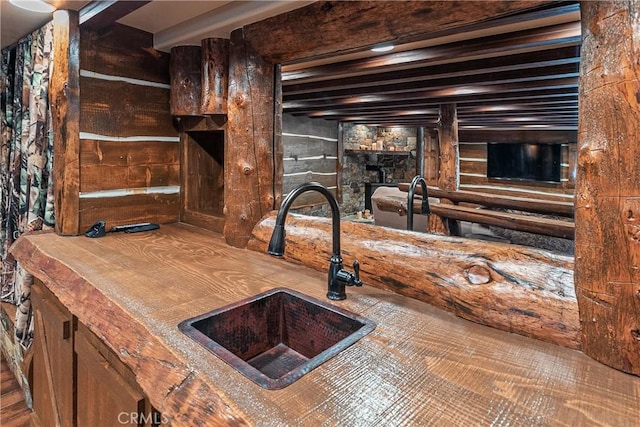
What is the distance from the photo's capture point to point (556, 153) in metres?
7.35

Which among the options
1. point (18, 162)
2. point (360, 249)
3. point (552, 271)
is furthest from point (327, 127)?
point (552, 271)

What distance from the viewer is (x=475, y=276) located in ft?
3.58

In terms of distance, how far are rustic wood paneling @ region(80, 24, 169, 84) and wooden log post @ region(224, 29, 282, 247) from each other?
26.2 inches

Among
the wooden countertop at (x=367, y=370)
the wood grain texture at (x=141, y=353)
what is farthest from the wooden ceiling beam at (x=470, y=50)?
the wood grain texture at (x=141, y=353)

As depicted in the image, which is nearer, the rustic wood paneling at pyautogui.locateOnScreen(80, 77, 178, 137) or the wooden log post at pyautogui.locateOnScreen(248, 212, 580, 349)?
the wooden log post at pyautogui.locateOnScreen(248, 212, 580, 349)

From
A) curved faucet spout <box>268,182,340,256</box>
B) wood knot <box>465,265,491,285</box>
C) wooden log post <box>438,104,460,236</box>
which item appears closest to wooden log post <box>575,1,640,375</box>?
wood knot <box>465,265,491,285</box>

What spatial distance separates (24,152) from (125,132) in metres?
0.68

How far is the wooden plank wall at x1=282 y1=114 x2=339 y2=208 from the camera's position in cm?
580

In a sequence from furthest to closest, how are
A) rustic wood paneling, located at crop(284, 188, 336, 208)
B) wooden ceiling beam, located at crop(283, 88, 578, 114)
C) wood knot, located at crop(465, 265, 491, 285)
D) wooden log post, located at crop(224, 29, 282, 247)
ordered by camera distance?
rustic wood paneling, located at crop(284, 188, 336, 208)
wooden ceiling beam, located at crop(283, 88, 578, 114)
wooden log post, located at crop(224, 29, 282, 247)
wood knot, located at crop(465, 265, 491, 285)

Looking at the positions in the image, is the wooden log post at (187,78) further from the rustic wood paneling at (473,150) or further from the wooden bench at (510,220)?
the rustic wood paneling at (473,150)

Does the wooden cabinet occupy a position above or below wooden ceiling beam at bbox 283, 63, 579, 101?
below

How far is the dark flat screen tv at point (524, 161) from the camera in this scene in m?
7.39

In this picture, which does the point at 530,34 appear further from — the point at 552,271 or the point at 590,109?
the point at 552,271

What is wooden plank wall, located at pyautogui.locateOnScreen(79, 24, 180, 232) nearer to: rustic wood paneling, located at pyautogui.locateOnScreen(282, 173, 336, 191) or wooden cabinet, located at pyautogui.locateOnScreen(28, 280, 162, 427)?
wooden cabinet, located at pyautogui.locateOnScreen(28, 280, 162, 427)
